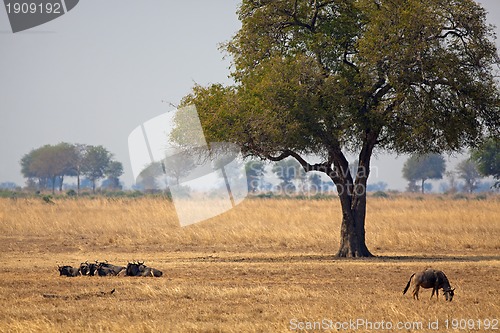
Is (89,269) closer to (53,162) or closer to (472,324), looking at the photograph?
(472,324)

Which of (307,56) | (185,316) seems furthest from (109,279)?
(307,56)

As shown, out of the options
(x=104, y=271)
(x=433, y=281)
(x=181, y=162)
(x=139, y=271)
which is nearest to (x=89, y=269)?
(x=104, y=271)

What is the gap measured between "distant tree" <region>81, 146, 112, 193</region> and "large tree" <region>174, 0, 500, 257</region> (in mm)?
109971

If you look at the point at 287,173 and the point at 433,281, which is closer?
the point at 433,281

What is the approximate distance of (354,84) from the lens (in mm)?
26594

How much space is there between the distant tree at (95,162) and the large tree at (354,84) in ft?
361

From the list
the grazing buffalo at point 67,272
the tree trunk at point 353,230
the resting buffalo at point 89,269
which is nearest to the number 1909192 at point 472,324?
the resting buffalo at point 89,269

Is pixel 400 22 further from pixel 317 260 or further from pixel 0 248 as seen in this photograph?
pixel 0 248

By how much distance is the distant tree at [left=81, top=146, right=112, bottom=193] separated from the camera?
135125mm

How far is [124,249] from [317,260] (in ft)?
27.2

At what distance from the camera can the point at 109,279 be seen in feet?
64.5

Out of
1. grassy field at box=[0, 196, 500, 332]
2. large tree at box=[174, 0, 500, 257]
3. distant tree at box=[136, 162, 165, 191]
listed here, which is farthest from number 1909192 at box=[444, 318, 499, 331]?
distant tree at box=[136, 162, 165, 191]

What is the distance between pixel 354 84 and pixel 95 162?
4440 inches

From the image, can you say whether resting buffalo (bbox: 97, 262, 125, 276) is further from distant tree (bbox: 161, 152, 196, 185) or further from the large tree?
distant tree (bbox: 161, 152, 196, 185)
